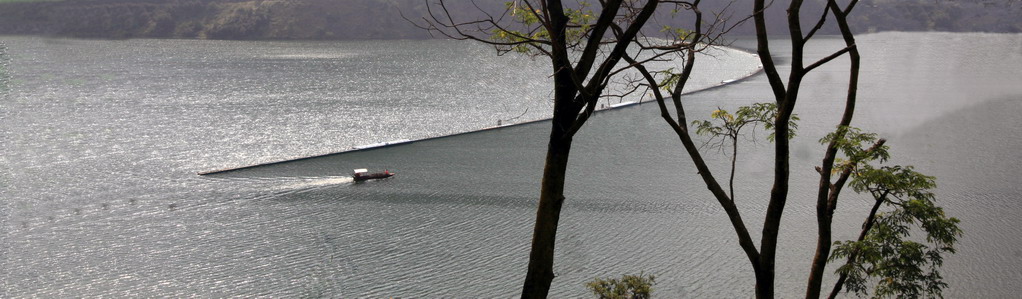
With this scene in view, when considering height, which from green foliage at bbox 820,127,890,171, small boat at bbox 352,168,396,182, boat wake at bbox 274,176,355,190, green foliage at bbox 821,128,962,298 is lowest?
boat wake at bbox 274,176,355,190

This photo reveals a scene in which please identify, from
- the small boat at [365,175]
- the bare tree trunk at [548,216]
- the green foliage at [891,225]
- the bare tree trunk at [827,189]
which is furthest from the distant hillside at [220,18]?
the bare tree trunk at [548,216]

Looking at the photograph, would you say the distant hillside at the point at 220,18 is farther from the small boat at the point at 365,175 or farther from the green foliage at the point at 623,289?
the green foliage at the point at 623,289

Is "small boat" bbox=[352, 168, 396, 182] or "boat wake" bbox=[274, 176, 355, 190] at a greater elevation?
"small boat" bbox=[352, 168, 396, 182]

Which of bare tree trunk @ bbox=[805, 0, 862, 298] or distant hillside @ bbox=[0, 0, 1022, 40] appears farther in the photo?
distant hillside @ bbox=[0, 0, 1022, 40]

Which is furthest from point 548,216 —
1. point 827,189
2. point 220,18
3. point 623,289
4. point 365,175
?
point 220,18

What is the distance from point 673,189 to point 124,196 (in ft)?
45.2

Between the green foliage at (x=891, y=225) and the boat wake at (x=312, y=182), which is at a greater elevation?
the green foliage at (x=891, y=225)

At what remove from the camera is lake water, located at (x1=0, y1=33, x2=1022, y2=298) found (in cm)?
1477

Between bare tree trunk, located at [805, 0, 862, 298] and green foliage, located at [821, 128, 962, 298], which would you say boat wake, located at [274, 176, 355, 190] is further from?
bare tree trunk, located at [805, 0, 862, 298]

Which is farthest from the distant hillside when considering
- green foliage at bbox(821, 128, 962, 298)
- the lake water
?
green foliage at bbox(821, 128, 962, 298)

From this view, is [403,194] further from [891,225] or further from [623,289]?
[891,225]

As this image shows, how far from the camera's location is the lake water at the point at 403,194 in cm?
1477

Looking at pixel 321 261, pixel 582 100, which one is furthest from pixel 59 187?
pixel 582 100

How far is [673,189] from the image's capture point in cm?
2048
